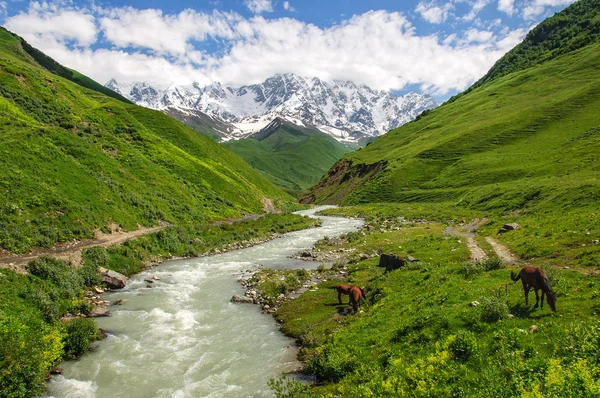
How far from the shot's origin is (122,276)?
33.1 m

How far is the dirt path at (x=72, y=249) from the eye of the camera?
27.1 metres

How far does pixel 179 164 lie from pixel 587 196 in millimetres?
83259

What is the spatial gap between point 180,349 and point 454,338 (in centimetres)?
1562

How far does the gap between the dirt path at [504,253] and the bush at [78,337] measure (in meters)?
31.6

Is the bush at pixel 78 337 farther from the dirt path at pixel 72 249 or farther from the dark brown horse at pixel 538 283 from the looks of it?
the dark brown horse at pixel 538 283

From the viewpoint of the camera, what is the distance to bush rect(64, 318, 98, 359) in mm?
19109

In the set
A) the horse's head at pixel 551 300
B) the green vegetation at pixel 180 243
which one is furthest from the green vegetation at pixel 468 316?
the green vegetation at pixel 180 243

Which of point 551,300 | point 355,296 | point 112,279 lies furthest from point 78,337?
point 551,300

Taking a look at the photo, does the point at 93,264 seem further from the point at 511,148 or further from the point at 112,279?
the point at 511,148

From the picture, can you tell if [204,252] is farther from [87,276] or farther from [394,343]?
[394,343]

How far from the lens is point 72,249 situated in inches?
1329

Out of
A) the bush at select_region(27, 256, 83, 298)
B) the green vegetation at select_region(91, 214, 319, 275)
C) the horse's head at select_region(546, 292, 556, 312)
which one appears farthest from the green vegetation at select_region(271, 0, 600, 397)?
the bush at select_region(27, 256, 83, 298)

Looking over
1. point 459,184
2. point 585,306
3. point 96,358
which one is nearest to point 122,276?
point 96,358

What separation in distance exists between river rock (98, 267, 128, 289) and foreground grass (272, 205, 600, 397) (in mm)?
16340
